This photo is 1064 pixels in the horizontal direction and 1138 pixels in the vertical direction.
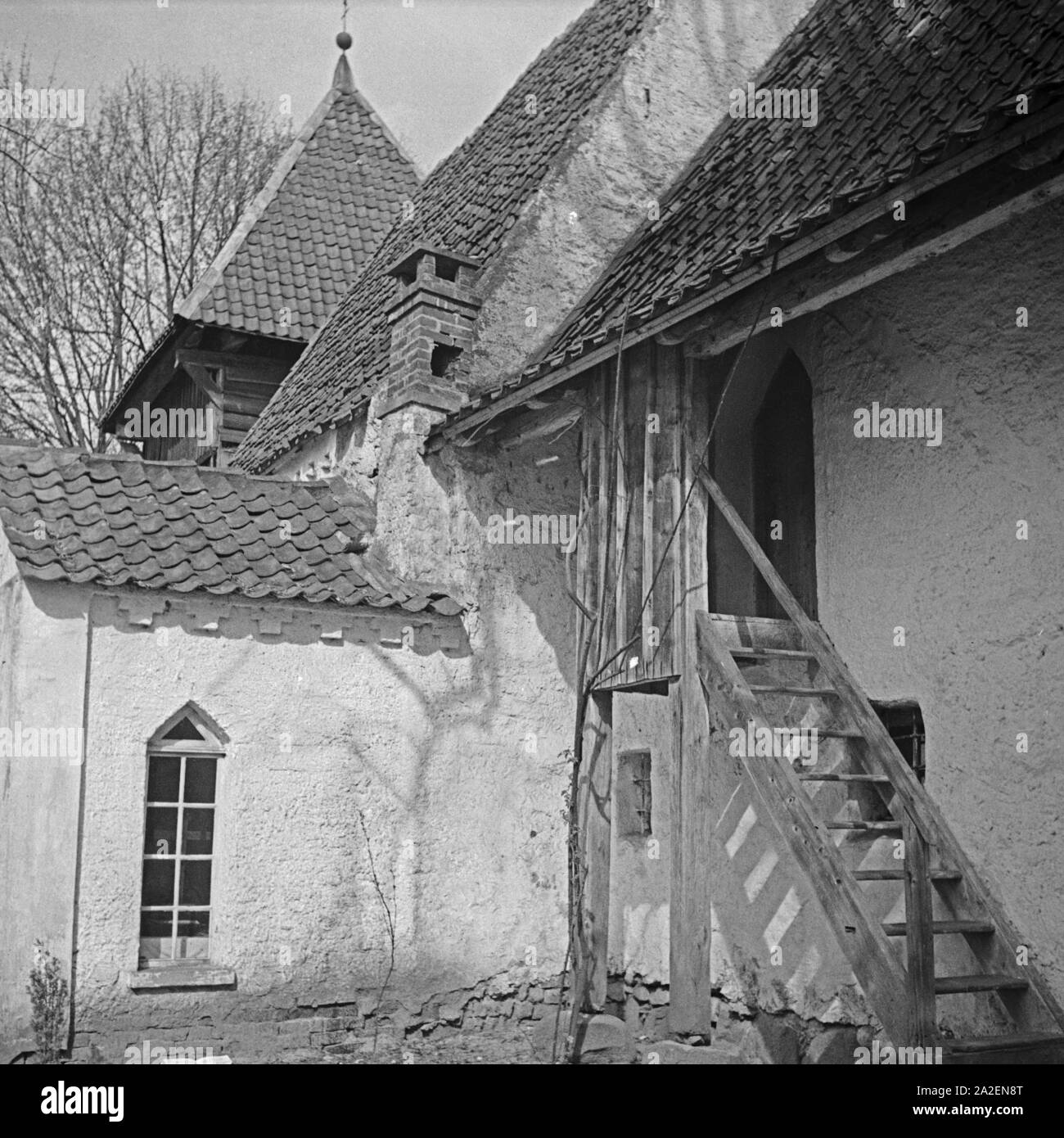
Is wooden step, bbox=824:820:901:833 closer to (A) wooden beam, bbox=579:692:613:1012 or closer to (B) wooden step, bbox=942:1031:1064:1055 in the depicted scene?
(B) wooden step, bbox=942:1031:1064:1055

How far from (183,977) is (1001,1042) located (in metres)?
5.16

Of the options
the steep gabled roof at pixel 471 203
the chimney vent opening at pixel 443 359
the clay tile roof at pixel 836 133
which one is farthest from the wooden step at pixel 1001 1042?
the steep gabled roof at pixel 471 203

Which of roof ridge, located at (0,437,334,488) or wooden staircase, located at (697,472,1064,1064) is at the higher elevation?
roof ridge, located at (0,437,334,488)

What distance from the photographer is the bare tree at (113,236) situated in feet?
79.0

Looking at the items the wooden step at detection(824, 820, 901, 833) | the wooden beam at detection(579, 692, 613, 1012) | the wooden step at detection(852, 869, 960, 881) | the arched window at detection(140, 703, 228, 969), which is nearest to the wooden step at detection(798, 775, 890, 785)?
the wooden step at detection(824, 820, 901, 833)

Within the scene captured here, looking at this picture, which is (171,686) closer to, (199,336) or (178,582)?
(178,582)

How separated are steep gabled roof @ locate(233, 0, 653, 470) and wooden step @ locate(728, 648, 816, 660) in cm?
428

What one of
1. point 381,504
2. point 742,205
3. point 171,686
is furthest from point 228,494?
point 742,205

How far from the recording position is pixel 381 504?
1060 centimetres

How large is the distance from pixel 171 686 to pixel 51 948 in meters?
1.78

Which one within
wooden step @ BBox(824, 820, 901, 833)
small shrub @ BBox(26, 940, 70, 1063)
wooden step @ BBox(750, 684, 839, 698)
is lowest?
small shrub @ BBox(26, 940, 70, 1063)

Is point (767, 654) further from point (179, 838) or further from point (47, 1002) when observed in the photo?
point (47, 1002)

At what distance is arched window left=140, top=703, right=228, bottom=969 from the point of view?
9.20m

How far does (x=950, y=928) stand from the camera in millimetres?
6652
